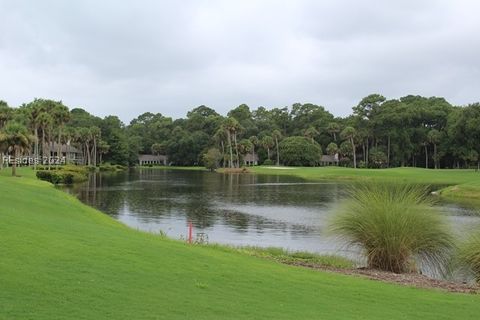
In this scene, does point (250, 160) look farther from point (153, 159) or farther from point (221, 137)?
point (153, 159)

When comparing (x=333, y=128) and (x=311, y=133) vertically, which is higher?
(x=333, y=128)

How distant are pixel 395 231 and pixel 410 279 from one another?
77.4 inches

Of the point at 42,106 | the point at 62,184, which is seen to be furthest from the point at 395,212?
the point at 42,106

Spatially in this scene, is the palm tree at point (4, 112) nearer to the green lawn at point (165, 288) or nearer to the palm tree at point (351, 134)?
the green lawn at point (165, 288)

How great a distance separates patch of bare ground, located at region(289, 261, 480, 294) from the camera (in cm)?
1473

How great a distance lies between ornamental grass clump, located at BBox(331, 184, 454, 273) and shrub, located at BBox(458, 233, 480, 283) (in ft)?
3.18

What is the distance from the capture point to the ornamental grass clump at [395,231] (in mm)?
17484

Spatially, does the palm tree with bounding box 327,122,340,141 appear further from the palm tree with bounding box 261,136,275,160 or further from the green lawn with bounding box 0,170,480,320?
the green lawn with bounding box 0,170,480,320

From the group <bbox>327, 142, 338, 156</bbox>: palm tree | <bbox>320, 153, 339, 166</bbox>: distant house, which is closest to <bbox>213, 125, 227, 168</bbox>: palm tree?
<bbox>327, 142, 338, 156</bbox>: palm tree

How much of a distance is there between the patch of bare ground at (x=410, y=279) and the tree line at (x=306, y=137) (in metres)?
82.9

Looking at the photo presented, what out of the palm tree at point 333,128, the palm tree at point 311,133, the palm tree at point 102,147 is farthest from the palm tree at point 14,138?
the palm tree at point 333,128

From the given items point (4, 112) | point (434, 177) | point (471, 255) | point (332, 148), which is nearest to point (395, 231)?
point (471, 255)

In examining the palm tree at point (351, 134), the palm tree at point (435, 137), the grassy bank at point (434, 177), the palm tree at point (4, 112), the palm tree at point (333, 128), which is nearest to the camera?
the grassy bank at point (434, 177)

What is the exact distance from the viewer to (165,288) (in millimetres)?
9766
